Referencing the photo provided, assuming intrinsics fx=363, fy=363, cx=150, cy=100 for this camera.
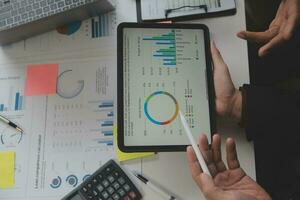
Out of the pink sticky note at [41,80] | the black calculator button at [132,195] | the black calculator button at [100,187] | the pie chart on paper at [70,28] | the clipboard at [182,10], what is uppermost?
the clipboard at [182,10]

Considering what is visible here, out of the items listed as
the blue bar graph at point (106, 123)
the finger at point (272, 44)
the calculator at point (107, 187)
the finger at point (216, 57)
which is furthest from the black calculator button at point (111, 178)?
the finger at point (272, 44)

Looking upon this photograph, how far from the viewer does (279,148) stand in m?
0.89

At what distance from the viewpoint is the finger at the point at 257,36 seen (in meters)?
0.82

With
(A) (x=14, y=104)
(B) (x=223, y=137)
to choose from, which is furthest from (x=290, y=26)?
(A) (x=14, y=104)

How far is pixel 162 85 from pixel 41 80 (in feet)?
1.04

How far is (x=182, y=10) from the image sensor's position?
89cm

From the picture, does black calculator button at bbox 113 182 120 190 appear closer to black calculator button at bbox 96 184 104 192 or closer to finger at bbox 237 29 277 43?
black calculator button at bbox 96 184 104 192

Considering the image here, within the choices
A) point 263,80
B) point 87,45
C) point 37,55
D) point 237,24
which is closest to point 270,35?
point 237,24

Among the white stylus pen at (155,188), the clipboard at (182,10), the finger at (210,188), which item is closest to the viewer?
the finger at (210,188)

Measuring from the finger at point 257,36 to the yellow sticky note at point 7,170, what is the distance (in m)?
0.59

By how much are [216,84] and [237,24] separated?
180 millimetres

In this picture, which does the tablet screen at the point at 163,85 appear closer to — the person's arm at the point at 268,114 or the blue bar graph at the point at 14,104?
the person's arm at the point at 268,114

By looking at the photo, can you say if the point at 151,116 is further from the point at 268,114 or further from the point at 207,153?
the point at 268,114

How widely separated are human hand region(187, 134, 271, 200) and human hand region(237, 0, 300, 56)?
10.1 inches
